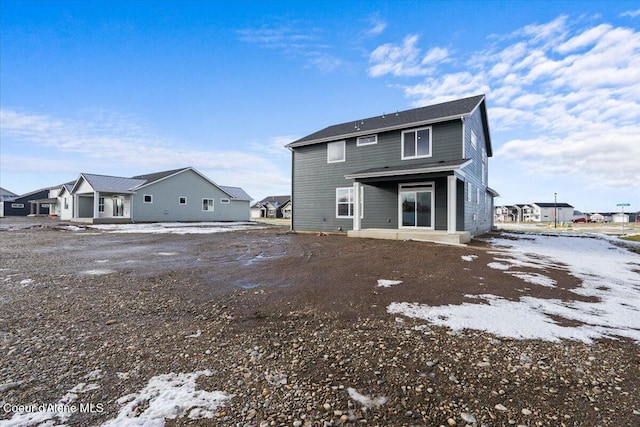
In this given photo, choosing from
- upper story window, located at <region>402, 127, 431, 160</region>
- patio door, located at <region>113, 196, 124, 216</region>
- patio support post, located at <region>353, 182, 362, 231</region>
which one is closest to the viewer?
upper story window, located at <region>402, 127, 431, 160</region>

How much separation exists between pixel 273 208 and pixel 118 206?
38.9 meters

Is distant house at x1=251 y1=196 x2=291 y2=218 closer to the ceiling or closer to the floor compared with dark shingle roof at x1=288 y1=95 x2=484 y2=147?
closer to the floor

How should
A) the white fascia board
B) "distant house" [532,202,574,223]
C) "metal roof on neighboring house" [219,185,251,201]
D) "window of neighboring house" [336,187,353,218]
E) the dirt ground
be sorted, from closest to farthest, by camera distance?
the dirt ground
the white fascia board
"window of neighboring house" [336,187,353,218]
"metal roof on neighboring house" [219,185,251,201]
"distant house" [532,202,574,223]

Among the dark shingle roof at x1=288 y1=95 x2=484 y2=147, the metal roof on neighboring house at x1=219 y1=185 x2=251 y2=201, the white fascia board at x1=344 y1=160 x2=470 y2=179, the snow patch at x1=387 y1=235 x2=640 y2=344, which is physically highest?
the dark shingle roof at x1=288 y1=95 x2=484 y2=147

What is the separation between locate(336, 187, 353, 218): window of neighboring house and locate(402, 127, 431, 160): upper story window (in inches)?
131

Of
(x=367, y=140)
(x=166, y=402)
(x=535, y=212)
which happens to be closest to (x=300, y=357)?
(x=166, y=402)

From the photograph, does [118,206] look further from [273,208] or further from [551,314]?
[273,208]

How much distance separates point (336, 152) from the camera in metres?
15.4

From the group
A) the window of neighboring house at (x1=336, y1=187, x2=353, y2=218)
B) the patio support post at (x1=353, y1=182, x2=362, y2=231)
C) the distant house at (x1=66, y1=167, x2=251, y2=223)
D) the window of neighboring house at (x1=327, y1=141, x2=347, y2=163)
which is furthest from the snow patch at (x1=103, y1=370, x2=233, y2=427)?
the distant house at (x1=66, y1=167, x2=251, y2=223)

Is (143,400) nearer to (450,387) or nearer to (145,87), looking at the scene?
(450,387)

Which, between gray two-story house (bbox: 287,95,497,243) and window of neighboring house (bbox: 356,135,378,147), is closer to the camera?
gray two-story house (bbox: 287,95,497,243)

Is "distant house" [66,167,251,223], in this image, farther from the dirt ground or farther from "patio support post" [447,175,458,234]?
"patio support post" [447,175,458,234]

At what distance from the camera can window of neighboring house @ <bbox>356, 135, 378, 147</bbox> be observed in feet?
46.8

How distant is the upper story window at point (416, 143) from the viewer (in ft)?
42.1
